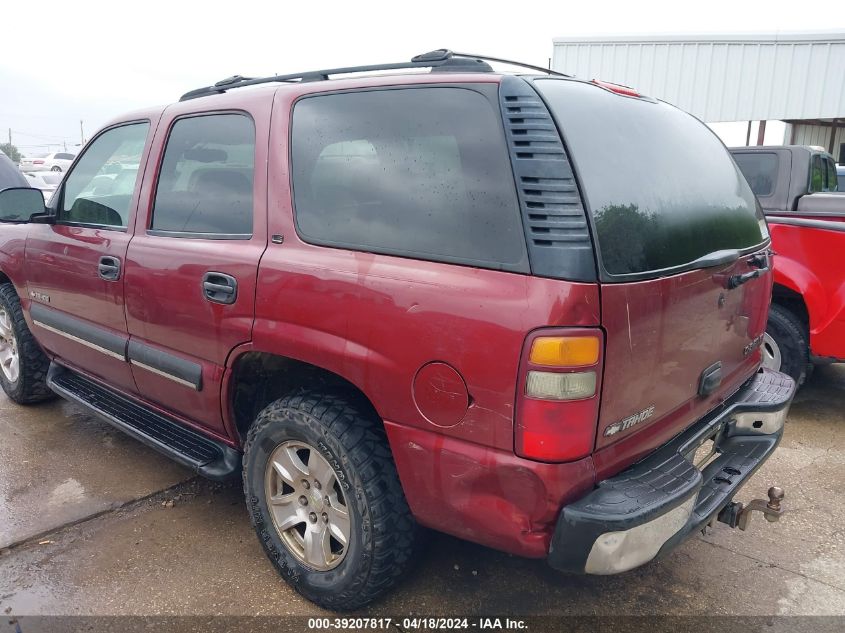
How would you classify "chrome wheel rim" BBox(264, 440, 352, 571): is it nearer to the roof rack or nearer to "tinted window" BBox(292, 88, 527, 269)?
"tinted window" BBox(292, 88, 527, 269)

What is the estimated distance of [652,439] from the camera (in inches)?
81.5

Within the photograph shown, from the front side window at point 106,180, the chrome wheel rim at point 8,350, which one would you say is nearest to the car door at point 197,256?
the front side window at point 106,180

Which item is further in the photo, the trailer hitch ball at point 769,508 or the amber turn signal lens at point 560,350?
the trailer hitch ball at point 769,508

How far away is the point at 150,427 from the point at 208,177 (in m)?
1.24

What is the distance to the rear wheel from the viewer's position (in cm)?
422

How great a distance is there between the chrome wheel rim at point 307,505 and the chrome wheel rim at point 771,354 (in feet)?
11.0

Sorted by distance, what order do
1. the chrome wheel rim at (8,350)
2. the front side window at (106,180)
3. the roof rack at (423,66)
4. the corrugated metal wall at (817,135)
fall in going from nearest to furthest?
the roof rack at (423,66) < the front side window at (106,180) < the chrome wheel rim at (8,350) < the corrugated metal wall at (817,135)

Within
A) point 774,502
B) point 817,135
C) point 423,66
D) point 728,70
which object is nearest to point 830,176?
point 774,502

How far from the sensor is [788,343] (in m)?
4.27

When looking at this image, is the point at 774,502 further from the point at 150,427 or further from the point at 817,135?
the point at 817,135

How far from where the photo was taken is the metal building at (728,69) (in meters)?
13.6

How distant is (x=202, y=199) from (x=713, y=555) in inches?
105

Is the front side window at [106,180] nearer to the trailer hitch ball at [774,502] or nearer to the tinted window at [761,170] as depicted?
the trailer hitch ball at [774,502]

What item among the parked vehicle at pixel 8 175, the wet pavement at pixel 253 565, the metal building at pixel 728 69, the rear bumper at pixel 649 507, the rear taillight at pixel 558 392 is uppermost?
the metal building at pixel 728 69
